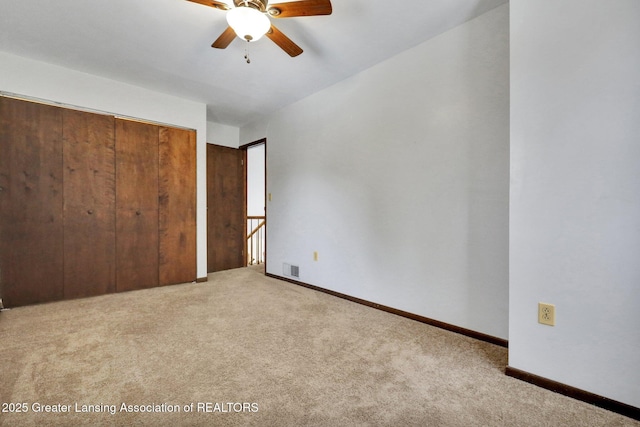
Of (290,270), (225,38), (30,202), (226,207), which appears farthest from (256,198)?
(225,38)

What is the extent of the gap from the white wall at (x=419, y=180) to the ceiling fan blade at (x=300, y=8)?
1.18 m

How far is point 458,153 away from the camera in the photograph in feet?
7.50

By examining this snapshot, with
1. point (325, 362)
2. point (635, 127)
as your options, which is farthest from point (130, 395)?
point (635, 127)

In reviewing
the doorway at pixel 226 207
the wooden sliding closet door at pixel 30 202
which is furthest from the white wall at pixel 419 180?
the wooden sliding closet door at pixel 30 202

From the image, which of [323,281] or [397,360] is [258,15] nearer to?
[397,360]

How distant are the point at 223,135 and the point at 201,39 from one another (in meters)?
2.55

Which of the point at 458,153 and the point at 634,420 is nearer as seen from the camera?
the point at 634,420

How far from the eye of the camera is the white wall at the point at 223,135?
4746 mm

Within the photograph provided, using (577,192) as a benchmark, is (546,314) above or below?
below

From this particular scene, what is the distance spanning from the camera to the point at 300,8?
69.0 inches

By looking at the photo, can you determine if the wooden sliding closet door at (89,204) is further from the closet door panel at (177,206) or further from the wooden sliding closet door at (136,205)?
the closet door panel at (177,206)

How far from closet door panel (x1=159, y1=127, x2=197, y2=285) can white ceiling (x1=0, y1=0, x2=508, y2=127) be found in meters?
0.71

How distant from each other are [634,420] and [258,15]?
2.89 metres

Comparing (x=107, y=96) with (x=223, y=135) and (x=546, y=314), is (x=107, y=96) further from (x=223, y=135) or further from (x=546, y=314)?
(x=546, y=314)
